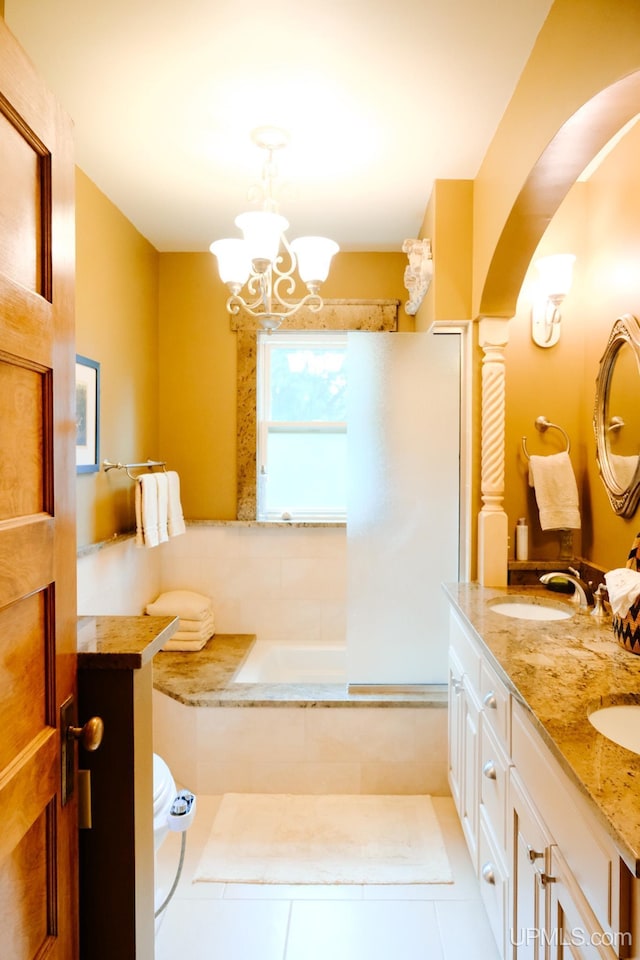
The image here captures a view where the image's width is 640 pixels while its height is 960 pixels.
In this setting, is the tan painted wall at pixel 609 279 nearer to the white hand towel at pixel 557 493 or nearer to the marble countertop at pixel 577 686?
the white hand towel at pixel 557 493

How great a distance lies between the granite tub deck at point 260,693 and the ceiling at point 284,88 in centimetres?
229

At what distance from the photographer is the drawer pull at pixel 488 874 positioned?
1.57 m

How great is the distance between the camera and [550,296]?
240 centimetres

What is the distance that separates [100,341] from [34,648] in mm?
2101

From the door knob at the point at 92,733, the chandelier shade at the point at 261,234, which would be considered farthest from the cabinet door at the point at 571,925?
the chandelier shade at the point at 261,234

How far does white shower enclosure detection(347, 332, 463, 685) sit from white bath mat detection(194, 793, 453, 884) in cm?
53

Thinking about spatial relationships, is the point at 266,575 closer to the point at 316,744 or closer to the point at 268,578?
the point at 268,578

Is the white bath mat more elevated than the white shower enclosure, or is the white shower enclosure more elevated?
the white shower enclosure

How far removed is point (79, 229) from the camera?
2445 millimetres

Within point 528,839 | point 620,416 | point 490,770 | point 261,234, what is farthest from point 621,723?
point 261,234

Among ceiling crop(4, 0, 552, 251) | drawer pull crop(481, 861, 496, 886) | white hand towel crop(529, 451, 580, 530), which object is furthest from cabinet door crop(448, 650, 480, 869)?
ceiling crop(4, 0, 552, 251)

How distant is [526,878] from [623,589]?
0.74 meters

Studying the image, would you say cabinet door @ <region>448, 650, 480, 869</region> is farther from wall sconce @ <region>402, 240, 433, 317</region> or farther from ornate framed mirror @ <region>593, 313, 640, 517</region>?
wall sconce @ <region>402, 240, 433, 317</region>

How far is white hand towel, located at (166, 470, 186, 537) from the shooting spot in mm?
3104
